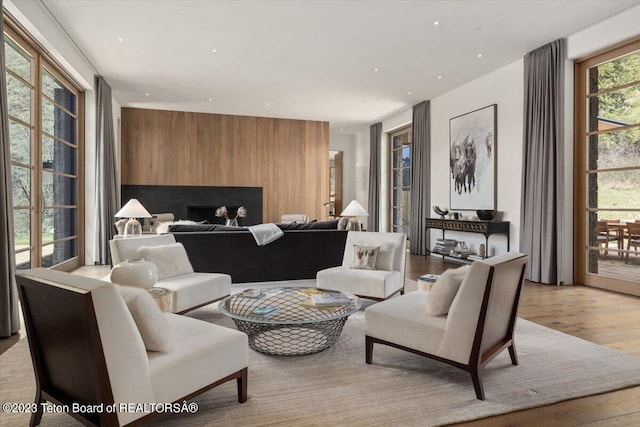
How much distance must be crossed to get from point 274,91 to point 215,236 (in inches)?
156

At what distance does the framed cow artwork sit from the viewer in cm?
666

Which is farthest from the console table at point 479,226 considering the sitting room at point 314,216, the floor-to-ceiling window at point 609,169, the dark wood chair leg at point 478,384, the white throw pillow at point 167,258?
the white throw pillow at point 167,258

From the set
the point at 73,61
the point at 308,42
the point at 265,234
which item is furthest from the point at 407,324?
the point at 73,61

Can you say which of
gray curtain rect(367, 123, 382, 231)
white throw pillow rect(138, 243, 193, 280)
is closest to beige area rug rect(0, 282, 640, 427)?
white throw pillow rect(138, 243, 193, 280)

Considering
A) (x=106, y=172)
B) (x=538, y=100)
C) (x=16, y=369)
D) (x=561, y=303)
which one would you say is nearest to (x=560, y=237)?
(x=561, y=303)

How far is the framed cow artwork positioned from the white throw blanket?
3.70 metres

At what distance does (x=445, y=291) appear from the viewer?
8.02 feet

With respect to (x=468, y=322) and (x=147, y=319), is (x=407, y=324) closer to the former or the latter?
(x=468, y=322)

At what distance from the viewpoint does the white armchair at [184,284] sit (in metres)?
3.42

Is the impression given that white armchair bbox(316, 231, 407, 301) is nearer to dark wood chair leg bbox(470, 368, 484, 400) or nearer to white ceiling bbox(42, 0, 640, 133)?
dark wood chair leg bbox(470, 368, 484, 400)

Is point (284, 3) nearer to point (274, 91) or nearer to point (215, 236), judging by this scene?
point (215, 236)

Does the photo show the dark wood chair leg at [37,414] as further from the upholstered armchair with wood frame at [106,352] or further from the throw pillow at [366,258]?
the throw pillow at [366,258]

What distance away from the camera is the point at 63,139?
6.21 meters

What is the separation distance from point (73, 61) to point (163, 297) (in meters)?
4.35
